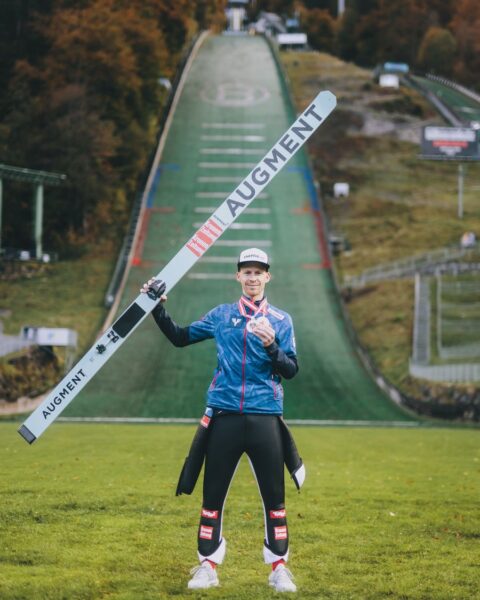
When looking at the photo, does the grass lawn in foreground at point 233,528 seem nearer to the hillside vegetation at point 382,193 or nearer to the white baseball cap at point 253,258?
the white baseball cap at point 253,258

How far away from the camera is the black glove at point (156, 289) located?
8648mm

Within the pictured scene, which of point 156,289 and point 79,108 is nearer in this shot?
point 156,289

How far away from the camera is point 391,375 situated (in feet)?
122

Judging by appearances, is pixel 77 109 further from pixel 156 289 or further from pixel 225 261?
pixel 156 289

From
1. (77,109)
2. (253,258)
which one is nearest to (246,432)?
(253,258)

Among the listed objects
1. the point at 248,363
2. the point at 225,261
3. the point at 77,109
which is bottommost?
the point at 225,261

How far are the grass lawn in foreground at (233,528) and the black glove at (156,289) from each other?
2.23 meters

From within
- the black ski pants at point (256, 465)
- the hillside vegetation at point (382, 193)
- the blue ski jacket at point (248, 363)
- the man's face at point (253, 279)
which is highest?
the man's face at point (253, 279)

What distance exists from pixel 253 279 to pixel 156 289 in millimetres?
834

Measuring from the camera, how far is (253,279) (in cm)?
845

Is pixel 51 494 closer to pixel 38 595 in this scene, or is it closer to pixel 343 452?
pixel 38 595

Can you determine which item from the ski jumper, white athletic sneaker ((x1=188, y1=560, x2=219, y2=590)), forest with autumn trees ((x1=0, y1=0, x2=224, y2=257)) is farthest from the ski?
forest with autumn trees ((x1=0, y1=0, x2=224, y2=257))

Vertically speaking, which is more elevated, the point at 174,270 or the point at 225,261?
the point at 174,270

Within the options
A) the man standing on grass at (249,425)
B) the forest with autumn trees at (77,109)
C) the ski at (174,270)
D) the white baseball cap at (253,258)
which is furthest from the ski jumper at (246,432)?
the forest with autumn trees at (77,109)
